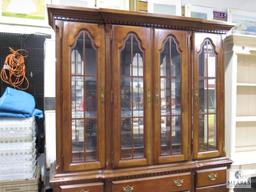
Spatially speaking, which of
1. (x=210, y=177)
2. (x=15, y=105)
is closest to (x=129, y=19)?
(x=15, y=105)

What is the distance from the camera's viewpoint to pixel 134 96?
178cm

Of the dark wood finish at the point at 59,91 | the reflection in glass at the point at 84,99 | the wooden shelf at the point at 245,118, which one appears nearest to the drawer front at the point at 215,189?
the wooden shelf at the point at 245,118

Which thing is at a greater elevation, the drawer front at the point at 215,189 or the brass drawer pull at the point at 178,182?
the brass drawer pull at the point at 178,182

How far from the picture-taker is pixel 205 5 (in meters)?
2.55

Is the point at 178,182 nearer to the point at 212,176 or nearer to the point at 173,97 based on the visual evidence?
the point at 212,176

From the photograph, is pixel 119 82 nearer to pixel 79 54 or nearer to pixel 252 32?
pixel 79 54

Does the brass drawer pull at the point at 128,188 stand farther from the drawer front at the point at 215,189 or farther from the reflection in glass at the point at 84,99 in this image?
the drawer front at the point at 215,189

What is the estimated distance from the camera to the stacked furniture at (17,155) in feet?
5.24

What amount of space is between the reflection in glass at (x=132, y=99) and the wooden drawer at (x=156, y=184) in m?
0.18

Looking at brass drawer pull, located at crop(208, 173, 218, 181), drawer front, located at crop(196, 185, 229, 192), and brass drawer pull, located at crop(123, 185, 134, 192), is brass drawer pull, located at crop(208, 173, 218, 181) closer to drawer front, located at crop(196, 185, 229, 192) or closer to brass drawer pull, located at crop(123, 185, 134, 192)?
drawer front, located at crop(196, 185, 229, 192)

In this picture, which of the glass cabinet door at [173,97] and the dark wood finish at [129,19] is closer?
the dark wood finish at [129,19]

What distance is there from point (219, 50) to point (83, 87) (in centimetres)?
116

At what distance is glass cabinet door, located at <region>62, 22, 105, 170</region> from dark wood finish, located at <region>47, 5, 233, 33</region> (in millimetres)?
61

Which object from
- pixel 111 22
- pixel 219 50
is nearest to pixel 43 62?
pixel 111 22
